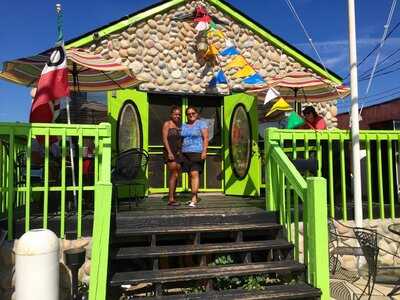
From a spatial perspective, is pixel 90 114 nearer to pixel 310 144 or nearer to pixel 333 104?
pixel 310 144

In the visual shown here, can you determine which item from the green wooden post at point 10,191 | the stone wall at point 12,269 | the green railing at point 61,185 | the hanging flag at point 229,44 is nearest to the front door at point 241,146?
the hanging flag at point 229,44

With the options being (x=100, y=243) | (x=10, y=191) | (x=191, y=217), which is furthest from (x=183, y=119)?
(x=100, y=243)

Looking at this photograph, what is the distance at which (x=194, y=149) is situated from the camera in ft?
19.4

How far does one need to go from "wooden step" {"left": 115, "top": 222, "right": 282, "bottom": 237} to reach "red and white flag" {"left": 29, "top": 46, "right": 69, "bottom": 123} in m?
1.71

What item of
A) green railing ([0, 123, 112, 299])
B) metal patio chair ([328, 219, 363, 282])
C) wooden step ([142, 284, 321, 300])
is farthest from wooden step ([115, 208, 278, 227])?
wooden step ([142, 284, 321, 300])

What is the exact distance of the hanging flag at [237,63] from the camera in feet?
28.4

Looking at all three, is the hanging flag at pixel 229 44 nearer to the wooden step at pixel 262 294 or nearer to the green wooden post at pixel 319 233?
the green wooden post at pixel 319 233

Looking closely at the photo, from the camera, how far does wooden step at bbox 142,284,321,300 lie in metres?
4.07

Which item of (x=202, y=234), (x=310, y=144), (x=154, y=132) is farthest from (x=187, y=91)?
(x=202, y=234)

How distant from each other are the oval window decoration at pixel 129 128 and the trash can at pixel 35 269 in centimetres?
378

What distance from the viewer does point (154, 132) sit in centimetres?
858

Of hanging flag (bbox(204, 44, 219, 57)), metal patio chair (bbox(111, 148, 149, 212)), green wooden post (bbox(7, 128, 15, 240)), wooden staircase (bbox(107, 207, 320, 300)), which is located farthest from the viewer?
hanging flag (bbox(204, 44, 219, 57))

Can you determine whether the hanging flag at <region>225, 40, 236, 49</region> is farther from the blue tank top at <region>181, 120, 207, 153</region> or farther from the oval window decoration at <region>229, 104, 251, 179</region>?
the blue tank top at <region>181, 120, 207, 153</region>

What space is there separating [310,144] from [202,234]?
2806 millimetres
